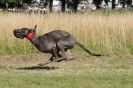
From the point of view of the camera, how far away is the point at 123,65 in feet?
Answer: 40.0

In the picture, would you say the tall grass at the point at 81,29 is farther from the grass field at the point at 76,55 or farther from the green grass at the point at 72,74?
the green grass at the point at 72,74

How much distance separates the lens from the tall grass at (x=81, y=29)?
15500 millimetres

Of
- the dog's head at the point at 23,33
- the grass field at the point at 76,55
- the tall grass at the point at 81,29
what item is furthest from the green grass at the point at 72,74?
the tall grass at the point at 81,29

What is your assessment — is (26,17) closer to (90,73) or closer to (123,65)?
(123,65)

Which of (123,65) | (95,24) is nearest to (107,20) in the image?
(95,24)

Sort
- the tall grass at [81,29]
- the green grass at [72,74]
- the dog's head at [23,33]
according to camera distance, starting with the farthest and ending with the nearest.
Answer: the tall grass at [81,29], the dog's head at [23,33], the green grass at [72,74]

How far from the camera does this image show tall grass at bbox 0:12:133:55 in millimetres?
15500

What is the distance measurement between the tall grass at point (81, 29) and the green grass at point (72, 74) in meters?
1.58

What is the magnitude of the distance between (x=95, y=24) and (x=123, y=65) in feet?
14.8

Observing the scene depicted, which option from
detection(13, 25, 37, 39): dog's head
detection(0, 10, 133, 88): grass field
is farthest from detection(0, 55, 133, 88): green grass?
detection(13, 25, 37, 39): dog's head

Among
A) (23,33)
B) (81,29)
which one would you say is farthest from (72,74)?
(81,29)

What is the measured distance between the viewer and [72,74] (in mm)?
10375

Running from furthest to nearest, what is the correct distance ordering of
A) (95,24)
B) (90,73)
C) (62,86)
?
(95,24), (90,73), (62,86)

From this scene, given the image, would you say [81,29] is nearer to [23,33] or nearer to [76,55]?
[76,55]
